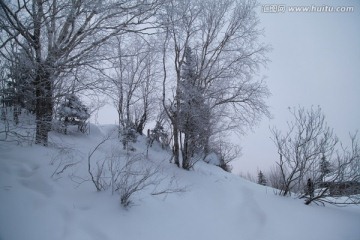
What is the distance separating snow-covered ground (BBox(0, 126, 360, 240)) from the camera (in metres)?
4.36

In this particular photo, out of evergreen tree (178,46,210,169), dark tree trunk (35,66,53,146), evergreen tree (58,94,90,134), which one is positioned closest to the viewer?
dark tree trunk (35,66,53,146)

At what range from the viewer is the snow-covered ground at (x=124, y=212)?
436cm

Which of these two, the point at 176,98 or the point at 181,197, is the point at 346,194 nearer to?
the point at 181,197

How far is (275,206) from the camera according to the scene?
7.46m

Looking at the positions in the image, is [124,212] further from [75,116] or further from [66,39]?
[75,116]

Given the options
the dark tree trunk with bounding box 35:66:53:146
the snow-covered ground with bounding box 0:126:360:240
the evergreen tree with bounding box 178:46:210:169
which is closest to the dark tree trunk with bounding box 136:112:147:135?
the evergreen tree with bounding box 178:46:210:169

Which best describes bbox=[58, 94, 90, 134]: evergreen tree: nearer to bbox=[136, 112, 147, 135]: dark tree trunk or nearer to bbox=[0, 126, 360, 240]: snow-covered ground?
bbox=[136, 112, 147, 135]: dark tree trunk

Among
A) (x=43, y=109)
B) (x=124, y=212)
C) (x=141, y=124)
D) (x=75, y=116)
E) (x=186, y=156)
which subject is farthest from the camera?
(x=141, y=124)

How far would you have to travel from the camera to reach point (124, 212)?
17.3 feet

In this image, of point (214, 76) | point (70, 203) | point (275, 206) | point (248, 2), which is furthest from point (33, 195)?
point (248, 2)

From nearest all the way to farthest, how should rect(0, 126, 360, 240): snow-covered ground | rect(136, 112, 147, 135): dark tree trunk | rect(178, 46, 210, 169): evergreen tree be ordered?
rect(0, 126, 360, 240): snow-covered ground, rect(178, 46, 210, 169): evergreen tree, rect(136, 112, 147, 135): dark tree trunk

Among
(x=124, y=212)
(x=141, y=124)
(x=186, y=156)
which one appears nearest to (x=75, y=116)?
(x=141, y=124)

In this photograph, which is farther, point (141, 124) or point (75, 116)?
point (141, 124)

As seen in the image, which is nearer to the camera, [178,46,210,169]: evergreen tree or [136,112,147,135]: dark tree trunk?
[178,46,210,169]: evergreen tree
